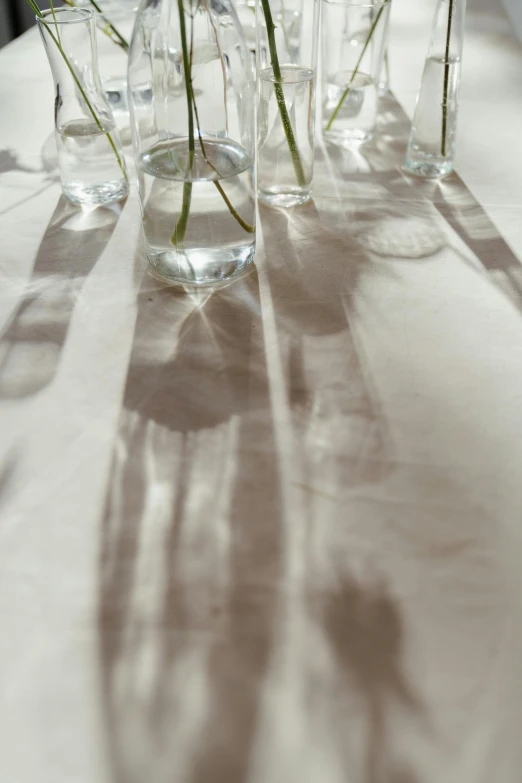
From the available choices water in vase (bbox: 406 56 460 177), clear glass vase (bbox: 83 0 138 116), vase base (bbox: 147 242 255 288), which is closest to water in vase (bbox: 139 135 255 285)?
vase base (bbox: 147 242 255 288)

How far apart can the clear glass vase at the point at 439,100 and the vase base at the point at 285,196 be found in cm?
15

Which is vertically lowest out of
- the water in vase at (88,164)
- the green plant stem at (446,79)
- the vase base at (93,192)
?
the vase base at (93,192)

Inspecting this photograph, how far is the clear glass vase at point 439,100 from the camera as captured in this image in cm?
81

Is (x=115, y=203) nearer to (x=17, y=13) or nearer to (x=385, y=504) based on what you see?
(x=385, y=504)

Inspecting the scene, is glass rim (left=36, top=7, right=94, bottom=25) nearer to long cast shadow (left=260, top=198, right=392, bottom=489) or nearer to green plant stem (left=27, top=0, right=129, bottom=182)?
green plant stem (left=27, top=0, right=129, bottom=182)

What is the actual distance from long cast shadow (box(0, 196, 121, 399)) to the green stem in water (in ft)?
0.37

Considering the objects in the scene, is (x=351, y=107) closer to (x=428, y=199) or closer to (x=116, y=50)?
(x=428, y=199)

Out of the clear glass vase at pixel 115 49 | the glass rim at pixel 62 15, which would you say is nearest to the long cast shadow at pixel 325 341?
the glass rim at pixel 62 15

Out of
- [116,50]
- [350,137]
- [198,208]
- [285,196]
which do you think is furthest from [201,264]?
[116,50]

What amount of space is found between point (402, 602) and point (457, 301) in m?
0.34

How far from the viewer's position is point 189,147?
0.65m

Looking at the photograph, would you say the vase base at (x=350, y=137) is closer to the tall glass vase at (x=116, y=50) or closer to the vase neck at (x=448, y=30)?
the vase neck at (x=448, y=30)

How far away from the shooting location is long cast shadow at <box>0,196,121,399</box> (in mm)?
603

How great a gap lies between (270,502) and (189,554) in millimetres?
65
